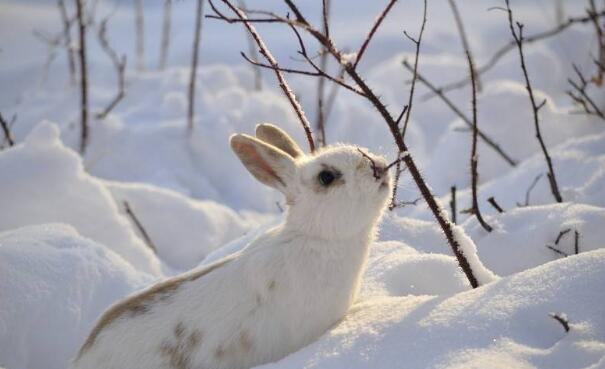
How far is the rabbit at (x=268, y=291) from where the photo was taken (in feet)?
7.40

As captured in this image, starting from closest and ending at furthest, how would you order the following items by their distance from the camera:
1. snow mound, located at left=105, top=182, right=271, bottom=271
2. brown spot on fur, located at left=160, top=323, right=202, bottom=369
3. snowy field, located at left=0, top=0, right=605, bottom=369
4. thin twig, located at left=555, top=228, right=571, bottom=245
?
snowy field, located at left=0, top=0, right=605, bottom=369 → brown spot on fur, located at left=160, top=323, right=202, bottom=369 → thin twig, located at left=555, top=228, right=571, bottom=245 → snow mound, located at left=105, top=182, right=271, bottom=271

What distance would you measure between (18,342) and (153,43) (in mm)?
10037

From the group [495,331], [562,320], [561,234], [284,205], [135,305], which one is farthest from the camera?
[284,205]

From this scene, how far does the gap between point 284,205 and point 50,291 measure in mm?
1099

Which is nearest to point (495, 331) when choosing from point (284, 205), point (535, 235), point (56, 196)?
point (535, 235)

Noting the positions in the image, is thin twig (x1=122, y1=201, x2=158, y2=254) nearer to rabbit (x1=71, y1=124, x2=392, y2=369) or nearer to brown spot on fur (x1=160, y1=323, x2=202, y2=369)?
rabbit (x1=71, y1=124, x2=392, y2=369)

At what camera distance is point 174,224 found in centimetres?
481

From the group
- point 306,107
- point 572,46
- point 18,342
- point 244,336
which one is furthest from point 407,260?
point 572,46

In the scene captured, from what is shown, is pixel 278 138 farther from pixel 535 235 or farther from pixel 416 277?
pixel 535 235

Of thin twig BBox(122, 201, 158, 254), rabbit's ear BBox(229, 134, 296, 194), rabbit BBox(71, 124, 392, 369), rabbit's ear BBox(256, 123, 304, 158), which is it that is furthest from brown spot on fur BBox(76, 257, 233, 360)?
thin twig BBox(122, 201, 158, 254)

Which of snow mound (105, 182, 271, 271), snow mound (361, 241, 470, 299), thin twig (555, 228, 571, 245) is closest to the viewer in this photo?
snow mound (361, 241, 470, 299)

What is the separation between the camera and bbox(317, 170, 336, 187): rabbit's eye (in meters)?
2.43

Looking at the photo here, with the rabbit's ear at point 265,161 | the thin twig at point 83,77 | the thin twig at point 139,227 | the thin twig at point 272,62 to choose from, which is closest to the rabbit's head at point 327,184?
the rabbit's ear at point 265,161

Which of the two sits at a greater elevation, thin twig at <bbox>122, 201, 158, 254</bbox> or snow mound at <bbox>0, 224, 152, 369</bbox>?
snow mound at <bbox>0, 224, 152, 369</bbox>
